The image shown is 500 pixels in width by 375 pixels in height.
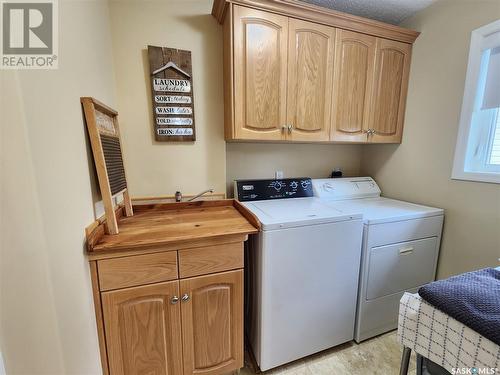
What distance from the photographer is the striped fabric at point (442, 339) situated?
65 cm

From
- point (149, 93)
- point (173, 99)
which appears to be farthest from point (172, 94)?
point (149, 93)

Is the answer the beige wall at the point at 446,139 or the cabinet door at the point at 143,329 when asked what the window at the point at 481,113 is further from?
the cabinet door at the point at 143,329

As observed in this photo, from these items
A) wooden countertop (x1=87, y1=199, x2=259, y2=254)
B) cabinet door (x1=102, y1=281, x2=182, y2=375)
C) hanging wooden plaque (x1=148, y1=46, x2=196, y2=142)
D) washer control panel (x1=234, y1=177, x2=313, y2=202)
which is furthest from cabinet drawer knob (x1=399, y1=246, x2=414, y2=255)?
hanging wooden plaque (x1=148, y1=46, x2=196, y2=142)

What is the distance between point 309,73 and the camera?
1584 millimetres

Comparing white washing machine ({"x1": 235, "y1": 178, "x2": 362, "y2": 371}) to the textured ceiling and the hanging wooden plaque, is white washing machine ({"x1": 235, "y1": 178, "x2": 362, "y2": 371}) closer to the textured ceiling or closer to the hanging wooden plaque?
the hanging wooden plaque

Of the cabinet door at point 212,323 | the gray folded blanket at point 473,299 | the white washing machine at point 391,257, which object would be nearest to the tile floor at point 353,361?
the white washing machine at point 391,257

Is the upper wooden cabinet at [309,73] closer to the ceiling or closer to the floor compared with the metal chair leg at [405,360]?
closer to the ceiling

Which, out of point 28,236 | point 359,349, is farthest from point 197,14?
point 359,349

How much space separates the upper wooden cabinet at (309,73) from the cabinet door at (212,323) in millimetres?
917

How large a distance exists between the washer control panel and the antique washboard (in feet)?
2.67

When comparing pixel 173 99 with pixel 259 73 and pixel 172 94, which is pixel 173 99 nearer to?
pixel 172 94

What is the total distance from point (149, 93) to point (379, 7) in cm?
187

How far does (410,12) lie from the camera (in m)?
1.80

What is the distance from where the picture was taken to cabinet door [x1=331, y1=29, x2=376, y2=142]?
1.65 m
